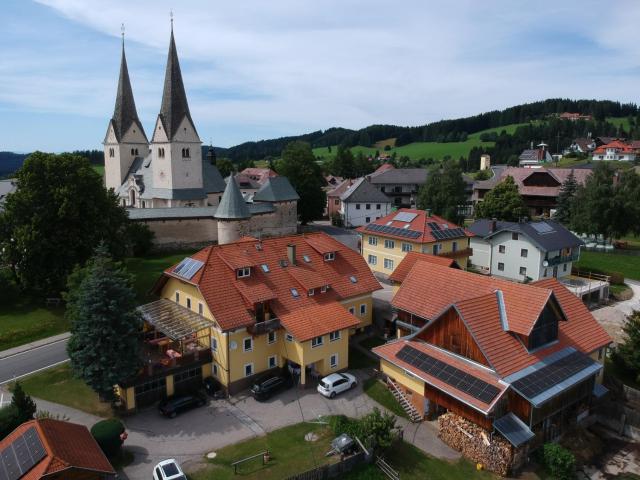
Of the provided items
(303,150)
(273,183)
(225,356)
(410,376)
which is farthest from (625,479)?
(303,150)

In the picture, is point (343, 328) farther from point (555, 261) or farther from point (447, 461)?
point (555, 261)

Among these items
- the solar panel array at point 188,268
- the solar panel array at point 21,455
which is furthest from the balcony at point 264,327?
the solar panel array at point 21,455

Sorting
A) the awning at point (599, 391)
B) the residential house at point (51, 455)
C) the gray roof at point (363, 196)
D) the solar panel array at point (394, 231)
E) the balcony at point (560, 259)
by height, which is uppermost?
the gray roof at point (363, 196)

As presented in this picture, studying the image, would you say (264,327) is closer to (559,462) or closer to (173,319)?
(173,319)

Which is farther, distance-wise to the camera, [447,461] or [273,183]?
[273,183]

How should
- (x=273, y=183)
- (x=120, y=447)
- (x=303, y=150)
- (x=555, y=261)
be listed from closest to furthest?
(x=120, y=447) → (x=555, y=261) → (x=273, y=183) → (x=303, y=150)

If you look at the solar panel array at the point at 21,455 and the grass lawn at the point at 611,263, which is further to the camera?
the grass lawn at the point at 611,263

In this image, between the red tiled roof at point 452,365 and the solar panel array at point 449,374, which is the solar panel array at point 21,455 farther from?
the solar panel array at point 449,374
